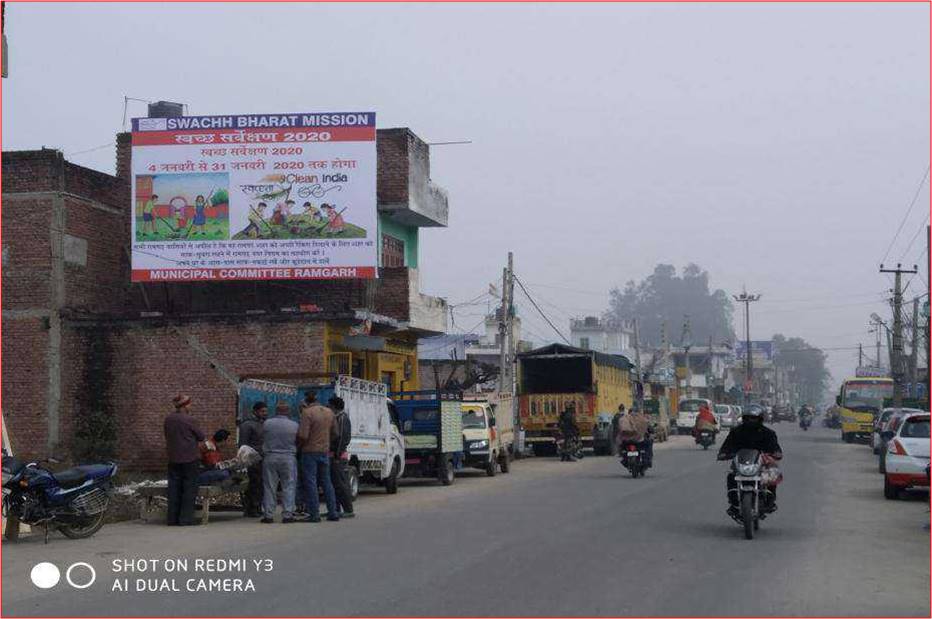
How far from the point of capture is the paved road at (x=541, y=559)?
907cm

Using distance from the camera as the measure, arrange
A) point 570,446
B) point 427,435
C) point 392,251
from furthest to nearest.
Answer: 1. point 570,446
2. point 392,251
3. point 427,435

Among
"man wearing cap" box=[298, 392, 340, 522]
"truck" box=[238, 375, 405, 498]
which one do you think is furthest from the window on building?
"man wearing cap" box=[298, 392, 340, 522]

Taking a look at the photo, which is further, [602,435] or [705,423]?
[705,423]

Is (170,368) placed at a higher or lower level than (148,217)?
lower

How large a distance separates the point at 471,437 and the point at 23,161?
13.1 metres

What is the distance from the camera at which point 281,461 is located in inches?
639

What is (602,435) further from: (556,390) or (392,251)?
(392,251)

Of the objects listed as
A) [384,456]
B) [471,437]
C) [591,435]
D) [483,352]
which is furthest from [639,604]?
[483,352]

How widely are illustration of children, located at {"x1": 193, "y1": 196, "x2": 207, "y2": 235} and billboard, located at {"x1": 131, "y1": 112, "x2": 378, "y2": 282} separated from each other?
26mm

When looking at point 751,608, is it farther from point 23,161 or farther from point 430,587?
point 23,161

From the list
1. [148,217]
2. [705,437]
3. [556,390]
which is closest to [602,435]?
[556,390]

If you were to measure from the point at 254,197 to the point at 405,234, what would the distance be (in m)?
6.65

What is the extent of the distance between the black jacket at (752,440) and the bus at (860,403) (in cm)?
3531

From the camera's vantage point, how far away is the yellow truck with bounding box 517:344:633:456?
38.1 m
